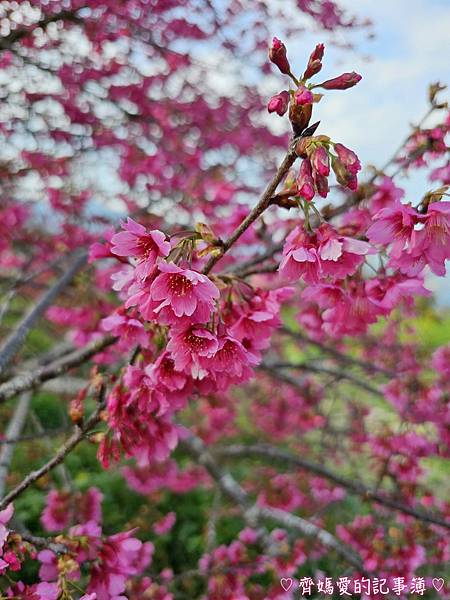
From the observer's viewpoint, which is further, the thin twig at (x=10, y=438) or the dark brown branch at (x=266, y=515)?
the dark brown branch at (x=266, y=515)

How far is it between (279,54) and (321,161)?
291 millimetres

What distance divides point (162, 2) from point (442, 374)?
320 cm

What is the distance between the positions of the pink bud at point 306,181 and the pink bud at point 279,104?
13cm

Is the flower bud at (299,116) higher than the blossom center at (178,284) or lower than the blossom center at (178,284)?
higher

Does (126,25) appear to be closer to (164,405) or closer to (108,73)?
(108,73)

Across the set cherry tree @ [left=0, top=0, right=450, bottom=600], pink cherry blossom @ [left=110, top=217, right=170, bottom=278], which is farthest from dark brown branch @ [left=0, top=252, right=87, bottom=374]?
pink cherry blossom @ [left=110, top=217, right=170, bottom=278]

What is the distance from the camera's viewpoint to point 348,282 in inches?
55.0

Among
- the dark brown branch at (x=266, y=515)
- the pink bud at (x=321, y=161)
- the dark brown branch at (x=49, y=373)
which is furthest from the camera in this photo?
the dark brown branch at (x=266, y=515)

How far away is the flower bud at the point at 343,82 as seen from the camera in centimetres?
105

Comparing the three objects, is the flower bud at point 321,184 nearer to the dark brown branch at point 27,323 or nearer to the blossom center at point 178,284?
the blossom center at point 178,284

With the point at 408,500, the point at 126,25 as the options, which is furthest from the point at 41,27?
the point at 408,500

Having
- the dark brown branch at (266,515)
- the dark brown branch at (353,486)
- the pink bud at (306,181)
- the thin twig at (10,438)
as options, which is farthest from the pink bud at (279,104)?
the dark brown branch at (266,515)

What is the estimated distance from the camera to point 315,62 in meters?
1.02

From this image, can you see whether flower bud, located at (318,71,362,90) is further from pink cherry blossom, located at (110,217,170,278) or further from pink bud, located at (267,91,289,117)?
pink cherry blossom, located at (110,217,170,278)
